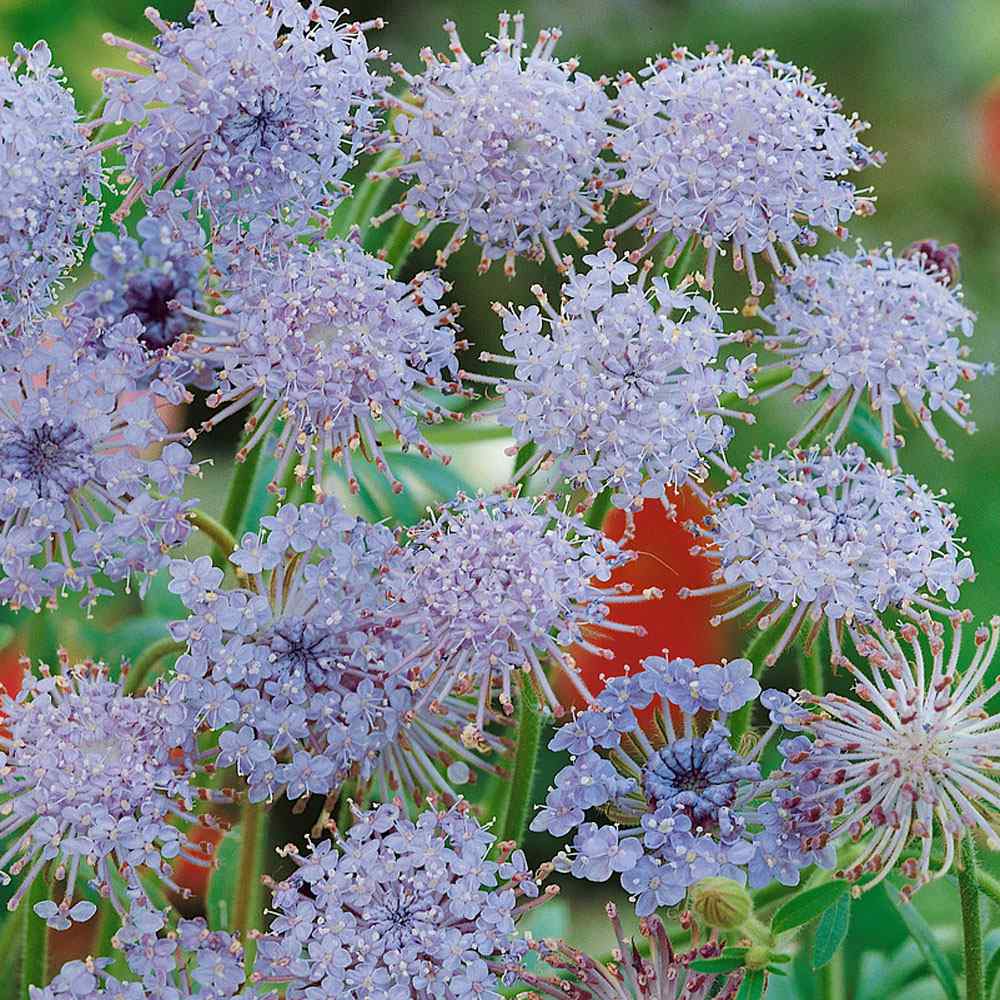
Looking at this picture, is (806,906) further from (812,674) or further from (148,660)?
(148,660)

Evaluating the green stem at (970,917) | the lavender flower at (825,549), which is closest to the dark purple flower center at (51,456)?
the lavender flower at (825,549)

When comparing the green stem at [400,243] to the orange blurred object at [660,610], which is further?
the orange blurred object at [660,610]

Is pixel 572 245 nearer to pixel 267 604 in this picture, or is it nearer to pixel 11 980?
pixel 267 604

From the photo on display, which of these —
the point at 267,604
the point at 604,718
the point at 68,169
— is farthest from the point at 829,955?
the point at 68,169

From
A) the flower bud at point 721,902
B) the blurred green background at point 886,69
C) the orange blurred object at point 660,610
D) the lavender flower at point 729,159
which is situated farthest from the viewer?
the blurred green background at point 886,69

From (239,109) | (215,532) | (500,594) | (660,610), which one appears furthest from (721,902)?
(660,610)

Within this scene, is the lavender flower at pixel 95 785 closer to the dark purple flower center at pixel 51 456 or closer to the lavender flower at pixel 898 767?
the dark purple flower center at pixel 51 456
